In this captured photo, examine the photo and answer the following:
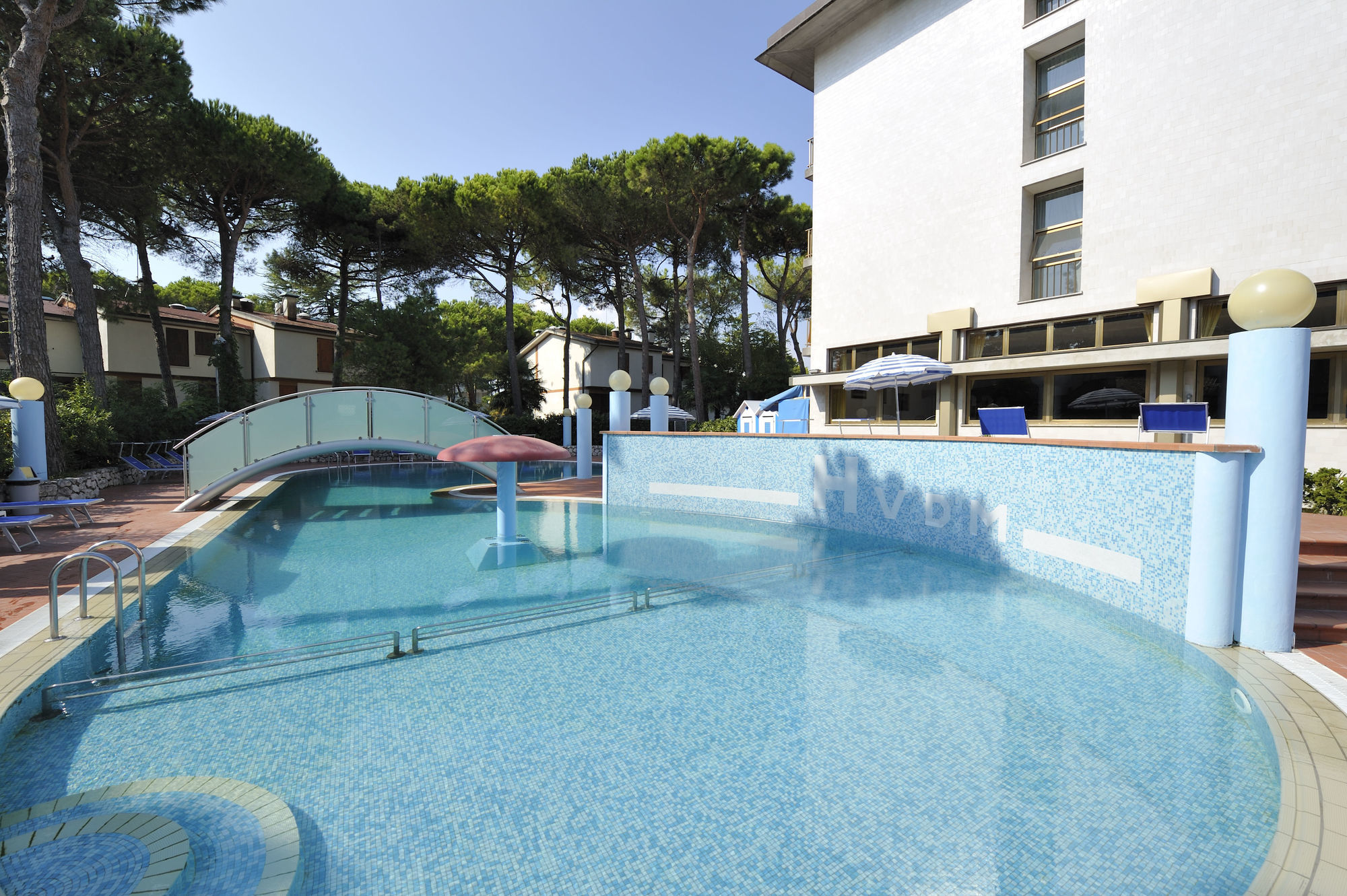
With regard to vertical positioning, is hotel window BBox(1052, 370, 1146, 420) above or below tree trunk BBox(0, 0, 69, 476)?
below

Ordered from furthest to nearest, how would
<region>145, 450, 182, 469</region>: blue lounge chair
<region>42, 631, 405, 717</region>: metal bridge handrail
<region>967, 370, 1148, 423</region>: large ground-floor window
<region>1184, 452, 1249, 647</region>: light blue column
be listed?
<region>145, 450, 182, 469</region>: blue lounge chair, <region>967, 370, 1148, 423</region>: large ground-floor window, <region>1184, 452, 1249, 647</region>: light blue column, <region>42, 631, 405, 717</region>: metal bridge handrail

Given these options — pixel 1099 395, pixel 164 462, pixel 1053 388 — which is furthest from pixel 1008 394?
pixel 164 462

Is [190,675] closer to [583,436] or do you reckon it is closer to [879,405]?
[583,436]

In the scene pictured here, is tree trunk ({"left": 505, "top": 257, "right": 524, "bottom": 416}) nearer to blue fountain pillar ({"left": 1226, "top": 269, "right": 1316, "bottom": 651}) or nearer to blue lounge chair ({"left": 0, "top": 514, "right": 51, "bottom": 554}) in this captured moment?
blue lounge chair ({"left": 0, "top": 514, "right": 51, "bottom": 554})

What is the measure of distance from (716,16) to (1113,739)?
948 inches

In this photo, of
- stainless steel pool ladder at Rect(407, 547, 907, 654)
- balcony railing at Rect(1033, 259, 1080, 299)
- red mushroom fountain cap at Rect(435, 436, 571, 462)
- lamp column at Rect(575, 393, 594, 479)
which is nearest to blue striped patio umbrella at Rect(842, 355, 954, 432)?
balcony railing at Rect(1033, 259, 1080, 299)

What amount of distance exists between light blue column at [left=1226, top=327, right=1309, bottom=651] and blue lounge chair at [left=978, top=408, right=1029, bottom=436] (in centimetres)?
579

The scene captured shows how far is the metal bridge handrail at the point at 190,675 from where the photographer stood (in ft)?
14.9

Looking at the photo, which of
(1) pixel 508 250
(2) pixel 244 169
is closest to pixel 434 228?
(1) pixel 508 250

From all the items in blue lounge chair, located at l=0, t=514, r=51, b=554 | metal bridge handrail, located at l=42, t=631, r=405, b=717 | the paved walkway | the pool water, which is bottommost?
the pool water

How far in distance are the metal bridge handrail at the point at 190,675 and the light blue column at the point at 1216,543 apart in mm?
7065

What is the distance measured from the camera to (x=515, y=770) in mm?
3723

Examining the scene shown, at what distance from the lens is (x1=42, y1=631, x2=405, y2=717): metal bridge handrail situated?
4531 millimetres

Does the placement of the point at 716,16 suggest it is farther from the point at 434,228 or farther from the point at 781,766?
the point at 781,766
